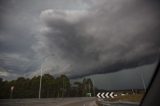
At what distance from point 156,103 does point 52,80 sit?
4562 cm

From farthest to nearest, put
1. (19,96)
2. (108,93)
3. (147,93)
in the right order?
(19,96) → (108,93) → (147,93)

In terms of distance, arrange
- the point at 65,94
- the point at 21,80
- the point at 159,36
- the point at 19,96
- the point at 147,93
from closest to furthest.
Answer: the point at 147,93
the point at 159,36
the point at 19,96
the point at 21,80
the point at 65,94

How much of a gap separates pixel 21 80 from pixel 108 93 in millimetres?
35213

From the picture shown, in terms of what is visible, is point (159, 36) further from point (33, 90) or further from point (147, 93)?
point (33, 90)

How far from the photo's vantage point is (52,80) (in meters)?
48.1

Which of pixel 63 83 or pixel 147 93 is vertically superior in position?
pixel 63 83

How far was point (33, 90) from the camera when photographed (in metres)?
43.2

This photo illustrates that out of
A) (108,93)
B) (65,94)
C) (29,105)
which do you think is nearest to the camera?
(108,93)

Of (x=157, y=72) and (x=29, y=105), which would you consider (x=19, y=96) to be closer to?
(x=29, y=105)

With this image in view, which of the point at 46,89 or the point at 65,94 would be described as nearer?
the point at 46,89

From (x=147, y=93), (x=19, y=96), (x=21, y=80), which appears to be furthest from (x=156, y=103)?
(x=21, y=80)

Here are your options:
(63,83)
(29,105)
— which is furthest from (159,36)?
(63,83)

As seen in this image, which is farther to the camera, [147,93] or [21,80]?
[21,80]

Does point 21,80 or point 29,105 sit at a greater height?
point 21,80
